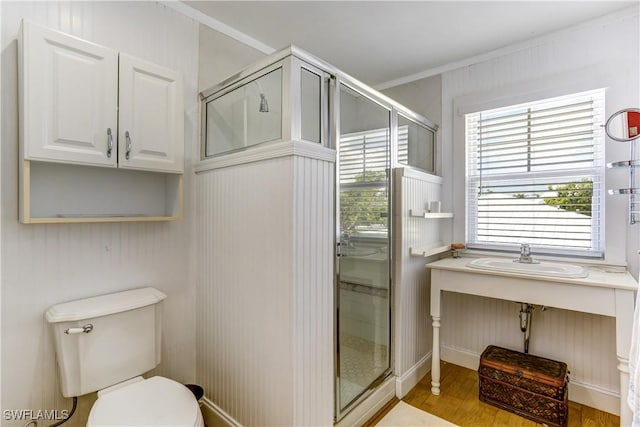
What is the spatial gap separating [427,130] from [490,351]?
1.73 m

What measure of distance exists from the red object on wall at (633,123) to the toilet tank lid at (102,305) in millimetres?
2754

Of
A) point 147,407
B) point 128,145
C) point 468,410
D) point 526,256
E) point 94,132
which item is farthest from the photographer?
point 526,256

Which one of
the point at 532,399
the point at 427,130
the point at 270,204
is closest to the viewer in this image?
the point at 270,204

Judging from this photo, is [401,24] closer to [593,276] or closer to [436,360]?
[593,276]

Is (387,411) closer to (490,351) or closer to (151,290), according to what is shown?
(490,351)

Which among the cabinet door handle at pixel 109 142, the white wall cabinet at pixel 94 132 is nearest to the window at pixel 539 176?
the white wall cabinet at pixel 94 132

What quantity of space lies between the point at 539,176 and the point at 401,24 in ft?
4.71

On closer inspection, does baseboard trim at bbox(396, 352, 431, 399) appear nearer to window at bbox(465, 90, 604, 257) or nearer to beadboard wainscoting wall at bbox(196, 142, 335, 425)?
beadboard wainscoting wall at bbox(196, 142, 335, 425)

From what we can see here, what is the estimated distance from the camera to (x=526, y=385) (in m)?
1.92

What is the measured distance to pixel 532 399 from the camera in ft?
6.21

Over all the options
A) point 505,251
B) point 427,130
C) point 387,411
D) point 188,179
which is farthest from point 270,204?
point 505,251

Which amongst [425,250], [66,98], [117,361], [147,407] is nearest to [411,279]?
[425,250]

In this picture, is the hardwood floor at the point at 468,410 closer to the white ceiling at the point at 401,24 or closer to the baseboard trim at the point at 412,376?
the baseboard trim at the point at 412,376

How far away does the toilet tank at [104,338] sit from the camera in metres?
1.38
